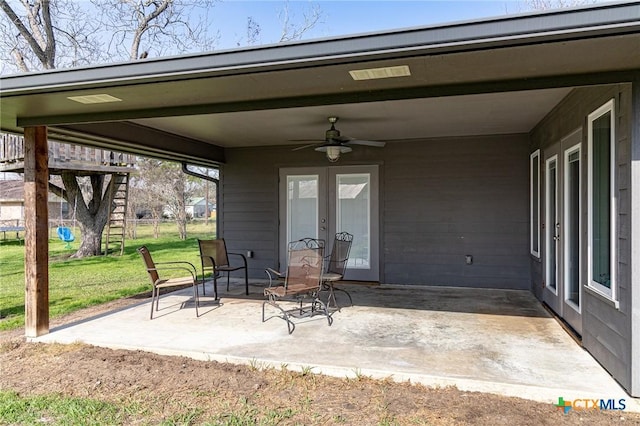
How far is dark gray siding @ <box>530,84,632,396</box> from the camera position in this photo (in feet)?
8.71

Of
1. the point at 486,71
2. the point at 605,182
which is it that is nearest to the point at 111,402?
the point at 486,71

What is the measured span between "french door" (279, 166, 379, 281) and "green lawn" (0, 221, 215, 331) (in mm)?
2736

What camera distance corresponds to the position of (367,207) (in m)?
6.84

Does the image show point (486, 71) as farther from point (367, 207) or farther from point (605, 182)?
point (367, 207)

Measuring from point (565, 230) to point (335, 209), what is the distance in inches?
142

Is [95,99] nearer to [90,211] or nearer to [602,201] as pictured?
[602,201]

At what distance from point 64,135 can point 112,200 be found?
8035mm

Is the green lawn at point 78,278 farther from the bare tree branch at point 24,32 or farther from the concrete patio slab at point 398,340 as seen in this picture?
the bare tree branch at point 24,32

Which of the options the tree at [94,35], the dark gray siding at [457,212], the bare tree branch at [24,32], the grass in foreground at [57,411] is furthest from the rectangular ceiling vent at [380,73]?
the bare tree branch at [24,32]

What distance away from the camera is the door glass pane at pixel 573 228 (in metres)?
3.84

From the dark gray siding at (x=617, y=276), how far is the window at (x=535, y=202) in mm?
1990

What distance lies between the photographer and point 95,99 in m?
3.50

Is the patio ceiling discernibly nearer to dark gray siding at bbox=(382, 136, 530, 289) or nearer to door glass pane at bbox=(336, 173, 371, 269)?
dark gray siding at bbox=(382, 136, 530, 289)

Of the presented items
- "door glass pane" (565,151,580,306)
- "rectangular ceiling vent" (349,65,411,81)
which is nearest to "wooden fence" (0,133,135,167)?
"rectangular ceiling vent" (349,65,411,81)
